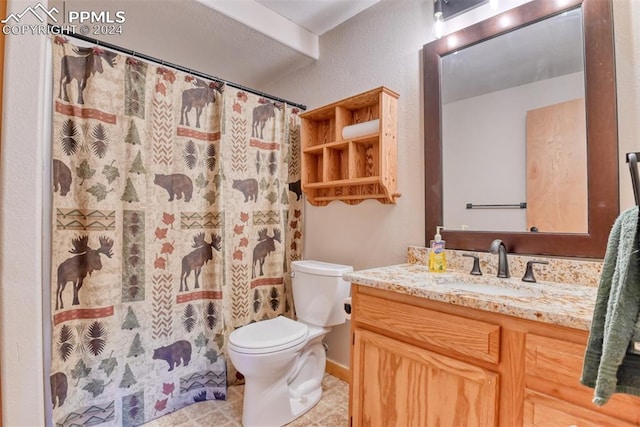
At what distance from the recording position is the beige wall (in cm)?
69

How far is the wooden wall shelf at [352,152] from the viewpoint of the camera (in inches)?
64.9

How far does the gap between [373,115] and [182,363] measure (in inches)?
73.8

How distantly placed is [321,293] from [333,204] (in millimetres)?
624

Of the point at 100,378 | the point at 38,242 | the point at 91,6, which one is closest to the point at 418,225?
the point at 38,242

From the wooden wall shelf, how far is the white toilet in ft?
1.67

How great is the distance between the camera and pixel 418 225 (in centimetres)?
163

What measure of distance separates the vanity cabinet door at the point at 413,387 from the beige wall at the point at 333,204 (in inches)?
25.5

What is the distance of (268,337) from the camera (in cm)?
155

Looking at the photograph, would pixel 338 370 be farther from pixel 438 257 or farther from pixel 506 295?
pixel 506 295

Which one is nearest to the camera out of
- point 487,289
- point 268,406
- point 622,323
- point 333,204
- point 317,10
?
point 622,323

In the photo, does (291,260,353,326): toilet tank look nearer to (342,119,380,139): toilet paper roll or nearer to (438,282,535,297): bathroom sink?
(438,282,535,297): bathroom sink

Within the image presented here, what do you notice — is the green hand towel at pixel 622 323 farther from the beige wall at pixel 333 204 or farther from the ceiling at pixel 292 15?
the ceiling at pixel 292 15

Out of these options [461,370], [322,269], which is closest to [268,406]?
[322,269]

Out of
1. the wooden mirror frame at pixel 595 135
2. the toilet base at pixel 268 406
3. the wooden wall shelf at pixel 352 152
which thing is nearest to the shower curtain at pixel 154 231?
the wooden wall shelf at pixel 352 152
